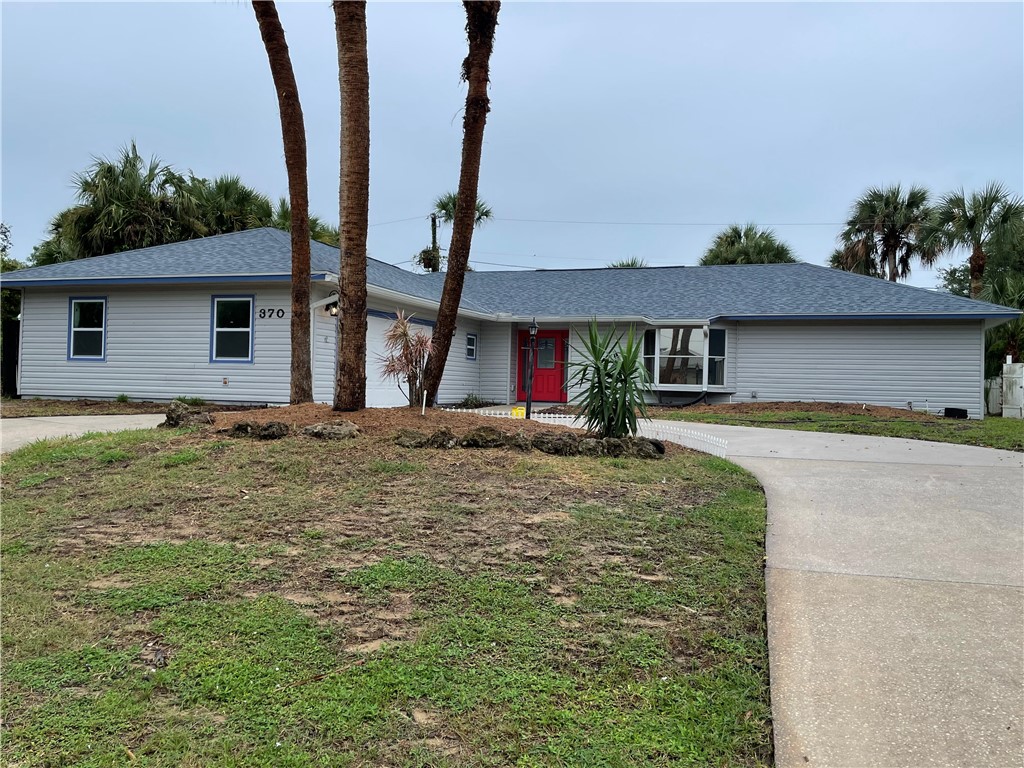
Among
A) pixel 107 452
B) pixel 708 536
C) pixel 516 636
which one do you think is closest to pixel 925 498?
pixel 708 536

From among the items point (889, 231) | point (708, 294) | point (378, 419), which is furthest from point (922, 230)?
point (378, 419)

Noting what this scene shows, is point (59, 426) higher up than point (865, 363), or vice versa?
point (865, 363)

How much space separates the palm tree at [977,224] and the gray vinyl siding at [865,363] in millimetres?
8561

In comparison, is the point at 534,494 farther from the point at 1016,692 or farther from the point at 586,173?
the point at 586,173

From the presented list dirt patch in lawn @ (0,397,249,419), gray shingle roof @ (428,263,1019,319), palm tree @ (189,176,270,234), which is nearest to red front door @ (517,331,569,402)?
gray shingle roof @ (428,263,1019,319)

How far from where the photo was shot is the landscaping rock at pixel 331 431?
24.9 feet

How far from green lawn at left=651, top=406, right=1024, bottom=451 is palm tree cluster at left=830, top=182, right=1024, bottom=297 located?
11654 millimetres

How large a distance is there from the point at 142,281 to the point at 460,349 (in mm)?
7991

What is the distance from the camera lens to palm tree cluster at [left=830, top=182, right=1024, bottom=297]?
23984mm

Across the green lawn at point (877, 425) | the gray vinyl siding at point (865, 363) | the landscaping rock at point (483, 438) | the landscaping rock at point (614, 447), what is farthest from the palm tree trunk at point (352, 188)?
the gray vinyl siding at point (865, 363)

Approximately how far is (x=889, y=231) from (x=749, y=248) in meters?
5.46

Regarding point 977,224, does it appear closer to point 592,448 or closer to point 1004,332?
point 1004,332

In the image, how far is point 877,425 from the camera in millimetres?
13680

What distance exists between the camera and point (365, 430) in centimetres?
798
